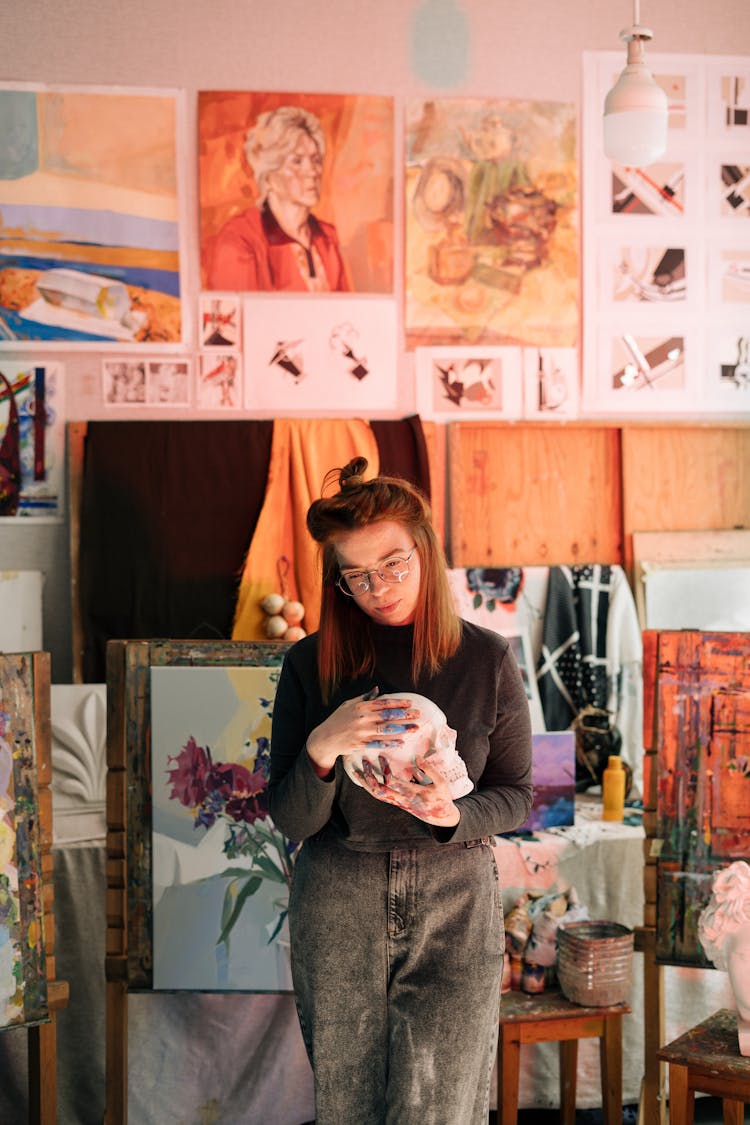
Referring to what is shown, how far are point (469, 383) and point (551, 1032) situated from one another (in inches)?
77.7

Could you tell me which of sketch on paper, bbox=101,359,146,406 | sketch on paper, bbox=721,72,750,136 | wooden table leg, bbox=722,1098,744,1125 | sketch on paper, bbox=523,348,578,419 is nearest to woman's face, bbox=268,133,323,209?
sketch on paper, bbox=101,359,146,406

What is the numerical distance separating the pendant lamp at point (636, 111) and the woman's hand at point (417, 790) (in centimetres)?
202

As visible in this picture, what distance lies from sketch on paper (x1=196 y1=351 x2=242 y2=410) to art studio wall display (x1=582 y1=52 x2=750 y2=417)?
1.10 m

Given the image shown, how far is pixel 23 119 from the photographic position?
3.76 m

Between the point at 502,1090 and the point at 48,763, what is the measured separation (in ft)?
4.07

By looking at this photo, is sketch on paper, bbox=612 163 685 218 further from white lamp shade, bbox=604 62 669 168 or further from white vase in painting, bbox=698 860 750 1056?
white vase in painting, bbox=698 860 750 1056

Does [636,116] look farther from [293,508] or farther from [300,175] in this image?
[293,508]

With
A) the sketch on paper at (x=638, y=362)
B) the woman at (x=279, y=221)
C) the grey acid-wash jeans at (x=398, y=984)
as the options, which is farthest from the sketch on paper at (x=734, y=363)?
the grey acid-wash jeans at (x=398, y=984)

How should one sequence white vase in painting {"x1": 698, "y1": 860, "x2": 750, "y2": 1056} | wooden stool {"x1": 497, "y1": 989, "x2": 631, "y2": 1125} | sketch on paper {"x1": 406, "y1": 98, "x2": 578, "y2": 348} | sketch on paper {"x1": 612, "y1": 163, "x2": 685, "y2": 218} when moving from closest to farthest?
white vase in painting {"x1": 698, "y1": 860, "x2": 750, "y2": 1056}, wooden stool {"x1": 497, "y1": 989, "x2": 631, "y2": 1125}, sketch on paper {"x1": 406, "y1": 98, "x2": 578, "y2": 348}, sketch on paper {"x1": 612, "y1": 163, "x2": 685, "y2": 218}

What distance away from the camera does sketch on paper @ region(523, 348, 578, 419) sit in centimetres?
401

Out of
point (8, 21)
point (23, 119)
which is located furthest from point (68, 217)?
point (8, 21)

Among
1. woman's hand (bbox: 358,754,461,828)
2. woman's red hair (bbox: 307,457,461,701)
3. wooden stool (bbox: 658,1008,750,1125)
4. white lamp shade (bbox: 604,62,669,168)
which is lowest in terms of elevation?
wooden stool (bbox: 658,1008,750,1125)

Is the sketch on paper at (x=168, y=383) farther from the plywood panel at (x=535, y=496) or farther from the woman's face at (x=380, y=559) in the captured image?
the woman's face at (x=380, y=559)

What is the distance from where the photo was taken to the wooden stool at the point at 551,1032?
2826 mm
